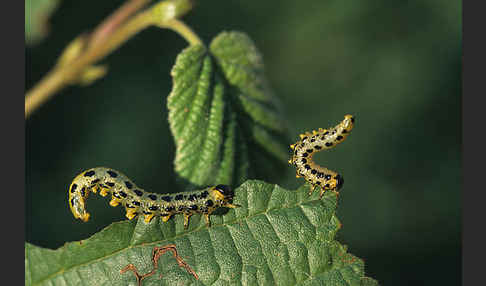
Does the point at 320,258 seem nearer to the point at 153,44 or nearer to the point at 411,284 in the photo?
the point at 411,284

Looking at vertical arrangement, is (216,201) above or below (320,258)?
above

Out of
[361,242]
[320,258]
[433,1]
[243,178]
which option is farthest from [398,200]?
[320,258]

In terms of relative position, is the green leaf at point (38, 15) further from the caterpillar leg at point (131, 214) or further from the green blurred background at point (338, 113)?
the green blurred background at point (338, 113)

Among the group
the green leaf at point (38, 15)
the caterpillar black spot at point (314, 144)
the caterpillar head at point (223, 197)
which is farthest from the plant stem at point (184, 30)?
the green leaf at point (38, 15)

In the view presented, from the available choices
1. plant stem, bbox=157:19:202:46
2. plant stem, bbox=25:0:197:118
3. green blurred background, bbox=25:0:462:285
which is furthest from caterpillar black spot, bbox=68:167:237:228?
green blurred background, bbox=25:0:462:285

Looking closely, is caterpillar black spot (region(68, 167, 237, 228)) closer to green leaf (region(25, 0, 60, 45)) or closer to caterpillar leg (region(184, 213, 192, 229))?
caterpillar leg (region(184, 213, 192, 229))
